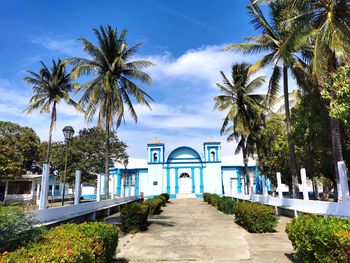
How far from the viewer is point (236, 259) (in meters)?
6.56

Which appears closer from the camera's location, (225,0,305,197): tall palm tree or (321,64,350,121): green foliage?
(321,64,350,121): green foliage

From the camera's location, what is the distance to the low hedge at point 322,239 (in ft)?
13.8

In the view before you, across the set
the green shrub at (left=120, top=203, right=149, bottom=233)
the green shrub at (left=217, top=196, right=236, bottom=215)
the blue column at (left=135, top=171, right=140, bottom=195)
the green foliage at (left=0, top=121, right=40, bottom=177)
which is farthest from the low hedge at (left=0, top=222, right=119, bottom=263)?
the blue column at (left=135, top=171, right=140, bottom=195)

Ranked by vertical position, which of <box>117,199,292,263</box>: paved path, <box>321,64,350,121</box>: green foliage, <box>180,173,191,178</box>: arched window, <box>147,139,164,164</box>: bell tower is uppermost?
<box>147,139,164,164</box>: bell tower

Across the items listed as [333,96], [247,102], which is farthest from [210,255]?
[247,102]

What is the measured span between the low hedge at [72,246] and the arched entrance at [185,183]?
3388 cm

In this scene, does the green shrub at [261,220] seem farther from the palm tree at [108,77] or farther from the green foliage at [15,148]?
the green foliage at [15,148]

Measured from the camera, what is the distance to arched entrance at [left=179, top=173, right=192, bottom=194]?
3947cm

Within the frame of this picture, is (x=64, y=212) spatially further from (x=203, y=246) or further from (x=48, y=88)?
(x=48, y=88)

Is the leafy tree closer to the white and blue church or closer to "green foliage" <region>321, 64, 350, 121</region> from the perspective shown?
the white and blue church

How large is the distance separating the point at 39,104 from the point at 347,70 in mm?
22974

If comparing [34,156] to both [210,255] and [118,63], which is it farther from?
[210,255]

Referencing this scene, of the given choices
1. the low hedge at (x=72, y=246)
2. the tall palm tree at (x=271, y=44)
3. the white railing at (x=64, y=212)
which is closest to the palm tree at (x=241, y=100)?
the tall palm tree at (x=271, y=44)

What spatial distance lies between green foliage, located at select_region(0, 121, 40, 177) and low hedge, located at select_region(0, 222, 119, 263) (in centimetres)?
2687
